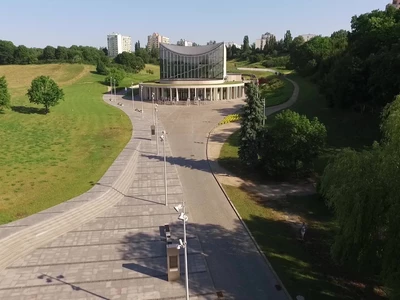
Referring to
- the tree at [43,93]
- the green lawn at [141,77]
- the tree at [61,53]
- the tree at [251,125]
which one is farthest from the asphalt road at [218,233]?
the tree at [61,53]

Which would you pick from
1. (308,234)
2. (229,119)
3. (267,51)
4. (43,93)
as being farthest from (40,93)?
(267,51)

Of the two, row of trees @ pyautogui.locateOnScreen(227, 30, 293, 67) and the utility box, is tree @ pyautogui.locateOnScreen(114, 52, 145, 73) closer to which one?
row of trees @ pyautogui.locateOnScreen(227, 30, 293, 67)

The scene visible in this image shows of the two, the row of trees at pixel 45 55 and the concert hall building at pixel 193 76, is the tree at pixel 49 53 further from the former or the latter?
the concert hall building at pixel 193 76

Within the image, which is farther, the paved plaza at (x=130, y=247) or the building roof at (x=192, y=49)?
the building roof at (x=192, y=49)

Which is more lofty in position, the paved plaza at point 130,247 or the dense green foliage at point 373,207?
the dense green foliage at point 373,207

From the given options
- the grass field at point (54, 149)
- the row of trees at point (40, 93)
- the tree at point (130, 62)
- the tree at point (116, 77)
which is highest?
the tree at point (130, 62)

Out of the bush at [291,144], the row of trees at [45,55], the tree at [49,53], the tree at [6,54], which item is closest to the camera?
the bush at [291,144]
